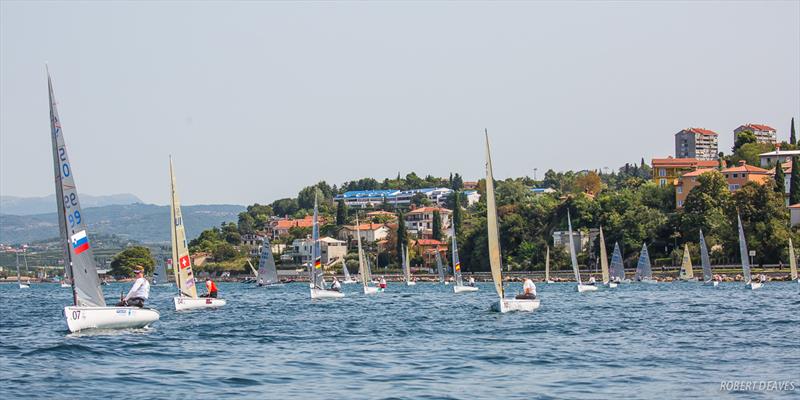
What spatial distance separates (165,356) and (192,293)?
25060mm

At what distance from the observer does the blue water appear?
958 inches

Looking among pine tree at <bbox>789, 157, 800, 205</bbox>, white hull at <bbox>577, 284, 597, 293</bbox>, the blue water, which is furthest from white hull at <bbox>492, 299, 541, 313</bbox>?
pine tree at <bbox>789, 157, 800, 205</bbox>

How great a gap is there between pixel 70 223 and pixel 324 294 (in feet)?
129

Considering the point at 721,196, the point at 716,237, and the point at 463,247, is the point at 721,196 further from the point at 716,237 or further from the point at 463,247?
the point at 463,247

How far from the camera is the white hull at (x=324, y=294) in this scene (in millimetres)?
71125

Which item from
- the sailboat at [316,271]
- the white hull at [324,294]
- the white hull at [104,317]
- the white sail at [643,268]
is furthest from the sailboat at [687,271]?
the white hull at [104,317]

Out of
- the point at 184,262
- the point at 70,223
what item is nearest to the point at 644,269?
the point at 184,262

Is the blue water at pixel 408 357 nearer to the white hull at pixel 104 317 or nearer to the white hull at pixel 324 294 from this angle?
the white hull at pixel 104 317

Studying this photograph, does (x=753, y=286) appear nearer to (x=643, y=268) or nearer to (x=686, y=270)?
(x=643, y=268)

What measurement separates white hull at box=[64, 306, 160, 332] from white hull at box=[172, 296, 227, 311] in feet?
51.2

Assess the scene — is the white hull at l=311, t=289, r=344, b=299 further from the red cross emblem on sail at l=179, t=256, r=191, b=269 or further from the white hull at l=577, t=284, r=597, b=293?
the white hull at l=577, t=284, r=597, b=293

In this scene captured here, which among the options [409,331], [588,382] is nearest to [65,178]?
[409,331]

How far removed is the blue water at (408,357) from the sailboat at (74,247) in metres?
1.00

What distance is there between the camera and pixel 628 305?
195 ft
